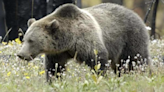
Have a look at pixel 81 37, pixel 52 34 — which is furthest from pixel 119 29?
pixel 52 34

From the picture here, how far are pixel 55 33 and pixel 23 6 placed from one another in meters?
6.85

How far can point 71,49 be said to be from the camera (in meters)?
7.31

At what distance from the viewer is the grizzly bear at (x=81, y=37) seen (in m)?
7.17

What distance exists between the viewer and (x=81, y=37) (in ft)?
23.8

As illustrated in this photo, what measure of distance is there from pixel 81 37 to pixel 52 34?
508mm

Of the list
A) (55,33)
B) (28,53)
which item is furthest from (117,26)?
(28,53)

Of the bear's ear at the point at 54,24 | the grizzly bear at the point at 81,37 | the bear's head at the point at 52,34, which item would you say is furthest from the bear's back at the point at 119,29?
the bear's ear at the point at 54,24

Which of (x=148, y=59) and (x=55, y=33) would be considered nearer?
(x=55, y=33)

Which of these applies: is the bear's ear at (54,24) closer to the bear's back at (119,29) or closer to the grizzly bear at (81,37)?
the grizzly bear at (81,37)

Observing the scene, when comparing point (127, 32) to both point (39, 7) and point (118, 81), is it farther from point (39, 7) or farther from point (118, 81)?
point (39, 7)

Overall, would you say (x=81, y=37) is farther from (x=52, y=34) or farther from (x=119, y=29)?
(x=119, y=29)

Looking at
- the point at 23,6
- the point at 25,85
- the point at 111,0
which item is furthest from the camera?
the point at 111,0

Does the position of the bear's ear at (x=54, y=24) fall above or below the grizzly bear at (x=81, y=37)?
above

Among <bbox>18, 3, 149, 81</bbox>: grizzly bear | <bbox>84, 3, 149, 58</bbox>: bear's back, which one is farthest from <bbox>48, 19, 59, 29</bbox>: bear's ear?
<bbox>84, 3, 149, 58</bbox>: bear's back
